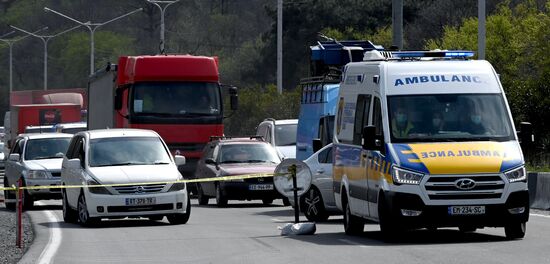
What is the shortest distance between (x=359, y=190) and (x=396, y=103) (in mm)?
1436

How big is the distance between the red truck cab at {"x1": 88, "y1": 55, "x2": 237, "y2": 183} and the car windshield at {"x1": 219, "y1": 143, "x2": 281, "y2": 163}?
2.60 m

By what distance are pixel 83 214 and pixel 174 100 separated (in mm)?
12255

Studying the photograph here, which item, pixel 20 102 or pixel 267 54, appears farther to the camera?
pixel 267 54

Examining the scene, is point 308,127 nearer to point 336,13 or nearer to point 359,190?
point 359,190

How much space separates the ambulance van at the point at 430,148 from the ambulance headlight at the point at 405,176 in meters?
0.01

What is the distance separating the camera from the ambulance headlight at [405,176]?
18.1 meters

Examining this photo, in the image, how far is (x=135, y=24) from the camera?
128 metres

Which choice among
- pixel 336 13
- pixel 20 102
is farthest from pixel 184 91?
pixel 336 13

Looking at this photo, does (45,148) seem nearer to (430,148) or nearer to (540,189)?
(540,189)

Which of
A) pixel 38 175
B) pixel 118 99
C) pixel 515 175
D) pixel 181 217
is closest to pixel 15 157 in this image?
pixel 38 175

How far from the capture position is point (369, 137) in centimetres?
1884

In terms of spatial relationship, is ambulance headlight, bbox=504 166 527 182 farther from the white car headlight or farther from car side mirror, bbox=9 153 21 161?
car side mirror, bbox=9 153 21 161

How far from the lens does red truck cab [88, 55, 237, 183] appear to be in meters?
36.2

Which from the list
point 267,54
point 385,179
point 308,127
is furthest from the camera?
point 267,54
